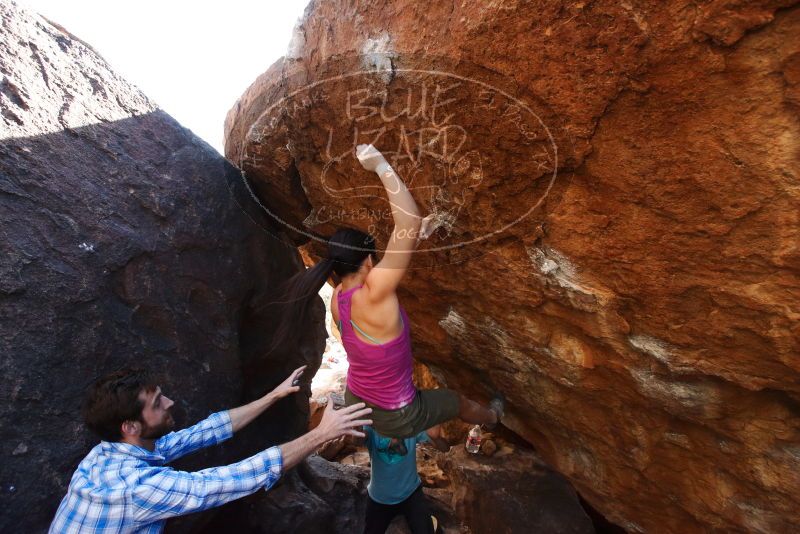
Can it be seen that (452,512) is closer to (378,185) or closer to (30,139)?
(378,185)

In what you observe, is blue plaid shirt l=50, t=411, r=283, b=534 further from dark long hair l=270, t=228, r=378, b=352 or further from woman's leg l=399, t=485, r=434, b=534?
woman's leg l=399, t=485, r=434, b=534

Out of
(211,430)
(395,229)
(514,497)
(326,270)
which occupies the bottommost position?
(514,497)

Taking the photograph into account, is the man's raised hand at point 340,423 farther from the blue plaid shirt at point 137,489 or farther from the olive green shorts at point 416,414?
the olive green shorts at point 416,414

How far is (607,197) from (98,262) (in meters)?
2.52

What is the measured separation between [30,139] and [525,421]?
3666 millimetres

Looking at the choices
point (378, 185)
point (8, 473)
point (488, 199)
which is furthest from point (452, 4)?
point (8, 473)

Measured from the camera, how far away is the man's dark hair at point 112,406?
180cm

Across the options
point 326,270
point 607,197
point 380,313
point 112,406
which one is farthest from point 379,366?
point 607,197

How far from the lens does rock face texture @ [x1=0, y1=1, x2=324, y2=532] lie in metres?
2.04

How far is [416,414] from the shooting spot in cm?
Answer: 247

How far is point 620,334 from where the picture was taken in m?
2.27

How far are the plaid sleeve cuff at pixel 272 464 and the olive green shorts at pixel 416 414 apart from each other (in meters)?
0.63

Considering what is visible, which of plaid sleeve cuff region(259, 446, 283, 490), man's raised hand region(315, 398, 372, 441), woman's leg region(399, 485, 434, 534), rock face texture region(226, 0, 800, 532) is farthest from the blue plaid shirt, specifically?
rock face texture region(226, 0, 800, 532)

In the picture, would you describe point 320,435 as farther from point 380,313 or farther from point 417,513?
point 417,513
